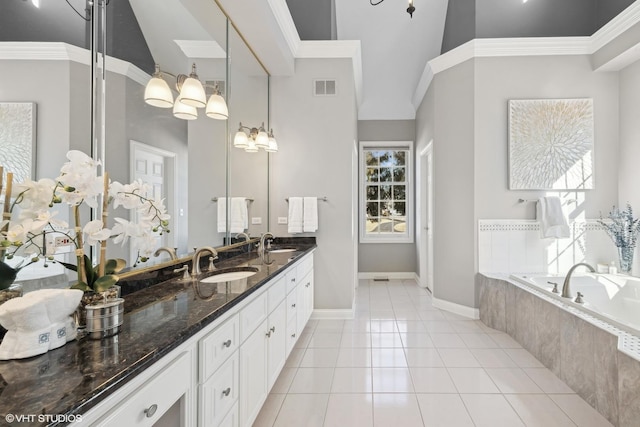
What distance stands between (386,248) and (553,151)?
2932mm

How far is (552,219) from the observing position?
3398mm

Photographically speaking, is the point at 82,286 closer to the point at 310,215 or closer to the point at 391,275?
the point at 310,215

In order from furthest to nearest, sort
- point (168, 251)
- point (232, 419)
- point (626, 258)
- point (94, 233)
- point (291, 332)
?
point (626, 258) → point (291, 332) → point (168, 251) → point (232, 419) → point (94, 233)

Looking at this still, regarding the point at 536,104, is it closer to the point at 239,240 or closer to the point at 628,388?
the point at 628,388

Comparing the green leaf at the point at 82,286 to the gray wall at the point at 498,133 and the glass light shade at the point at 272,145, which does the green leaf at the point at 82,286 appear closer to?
the glass light shade at the point at 272,145

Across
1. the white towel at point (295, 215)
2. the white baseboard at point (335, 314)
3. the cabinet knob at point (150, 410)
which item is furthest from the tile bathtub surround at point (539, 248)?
the cabinet knob at point (150, 410)

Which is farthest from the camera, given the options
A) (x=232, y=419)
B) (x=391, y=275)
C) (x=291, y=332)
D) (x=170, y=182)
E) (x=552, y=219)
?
(x=391, y=275)

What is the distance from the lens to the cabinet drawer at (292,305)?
243 cm

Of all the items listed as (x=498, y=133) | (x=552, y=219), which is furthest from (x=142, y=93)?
(x=552, y=219)

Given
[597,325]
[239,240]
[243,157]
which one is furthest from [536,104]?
[239,240]

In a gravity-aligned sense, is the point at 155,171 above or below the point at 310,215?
above

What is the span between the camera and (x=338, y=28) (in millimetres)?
4645

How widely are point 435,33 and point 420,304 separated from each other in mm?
3890

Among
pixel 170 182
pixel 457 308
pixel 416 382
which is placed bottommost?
pixel 416 382
